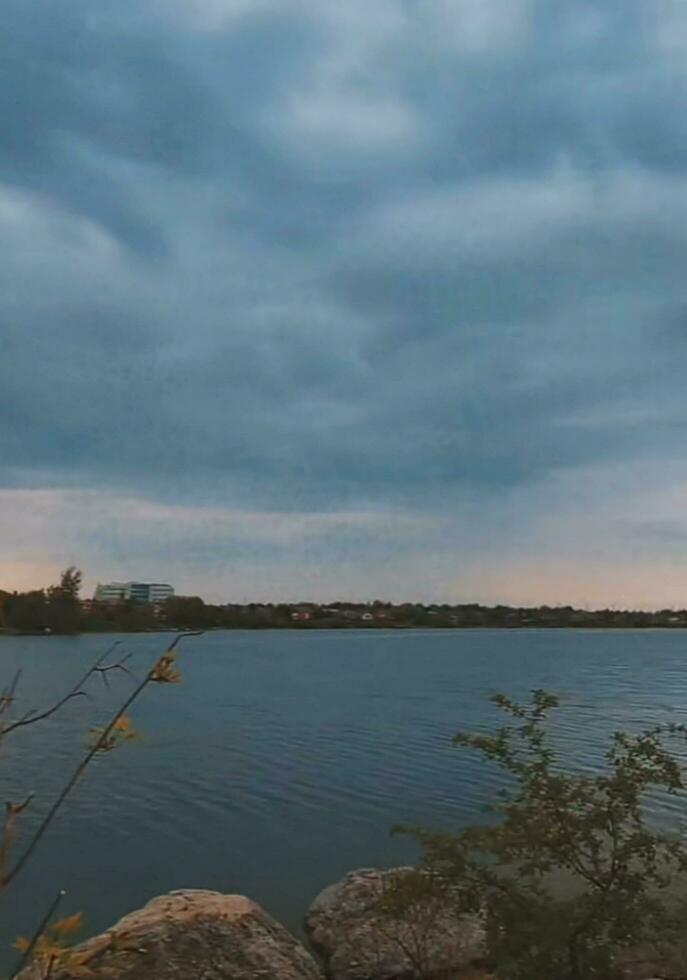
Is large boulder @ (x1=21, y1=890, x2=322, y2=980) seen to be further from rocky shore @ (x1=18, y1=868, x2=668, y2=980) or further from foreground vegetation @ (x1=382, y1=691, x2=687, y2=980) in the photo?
foreground vegetation @ (x1=382, y1=691, x2=687, y2=980)

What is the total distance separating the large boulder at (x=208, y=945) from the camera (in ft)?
29.9

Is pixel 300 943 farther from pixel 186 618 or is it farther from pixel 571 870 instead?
pixel 186 618

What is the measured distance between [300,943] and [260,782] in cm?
1906

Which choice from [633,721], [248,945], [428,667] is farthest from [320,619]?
[248,945]

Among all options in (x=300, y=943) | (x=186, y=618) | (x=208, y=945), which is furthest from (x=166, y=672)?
(x=300, y=943)

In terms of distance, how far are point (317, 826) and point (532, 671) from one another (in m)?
59.9

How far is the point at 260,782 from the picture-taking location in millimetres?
29703

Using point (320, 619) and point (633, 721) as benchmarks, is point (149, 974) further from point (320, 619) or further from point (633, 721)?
point (320, 619)

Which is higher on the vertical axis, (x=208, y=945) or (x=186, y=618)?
(x=186, y=618)

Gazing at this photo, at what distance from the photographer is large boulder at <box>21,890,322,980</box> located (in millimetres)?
9117

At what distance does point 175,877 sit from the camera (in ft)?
64.2

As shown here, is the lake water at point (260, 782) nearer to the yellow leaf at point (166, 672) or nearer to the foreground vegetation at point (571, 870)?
the yellow leaf at point (166, 672)

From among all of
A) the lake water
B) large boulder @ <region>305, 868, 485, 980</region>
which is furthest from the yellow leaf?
large boulder @ <region>305, 868, 485, 980</region>

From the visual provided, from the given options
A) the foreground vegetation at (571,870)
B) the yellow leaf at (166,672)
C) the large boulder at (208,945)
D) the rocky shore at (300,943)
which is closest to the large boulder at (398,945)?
the rocky shore at (300,943)
